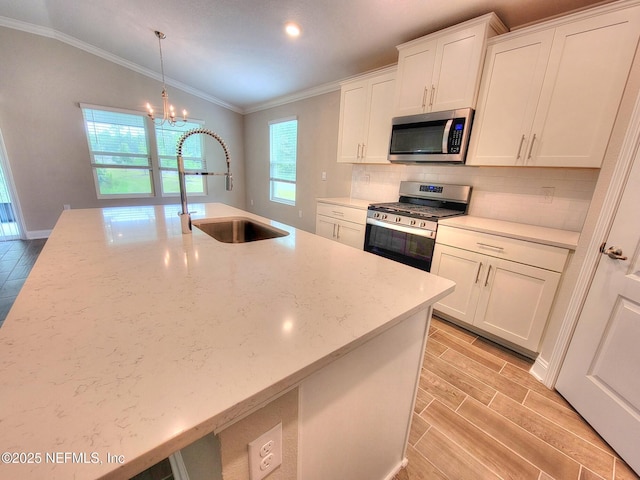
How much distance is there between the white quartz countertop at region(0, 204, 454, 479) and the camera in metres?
0.36

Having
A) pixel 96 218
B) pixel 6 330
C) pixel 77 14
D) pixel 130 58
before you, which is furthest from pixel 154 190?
pixel 6 330

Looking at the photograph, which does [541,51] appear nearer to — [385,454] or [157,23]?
[385,454]

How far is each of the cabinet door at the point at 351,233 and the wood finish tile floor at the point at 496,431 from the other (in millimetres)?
1348

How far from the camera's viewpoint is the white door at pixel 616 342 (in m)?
1.25

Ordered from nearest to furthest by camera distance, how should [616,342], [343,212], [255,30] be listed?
[616,342], [255,30], [343,212]

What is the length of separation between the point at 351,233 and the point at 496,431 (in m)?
2.02

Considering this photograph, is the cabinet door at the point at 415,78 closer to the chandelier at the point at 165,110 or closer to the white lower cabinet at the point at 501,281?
the white lower cabinet at the point at 501,281

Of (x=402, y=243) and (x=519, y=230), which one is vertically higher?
(x=519, y=230)

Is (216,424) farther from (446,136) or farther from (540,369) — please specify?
(446,136)

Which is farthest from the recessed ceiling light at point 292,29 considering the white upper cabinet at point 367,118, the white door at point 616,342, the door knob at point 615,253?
the door knob at point 615,253

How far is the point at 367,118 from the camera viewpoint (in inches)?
115

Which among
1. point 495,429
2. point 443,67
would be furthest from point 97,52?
point 495,429

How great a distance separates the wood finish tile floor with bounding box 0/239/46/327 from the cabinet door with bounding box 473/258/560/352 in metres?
3.75

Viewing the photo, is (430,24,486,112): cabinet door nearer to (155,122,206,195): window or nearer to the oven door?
the oven door
